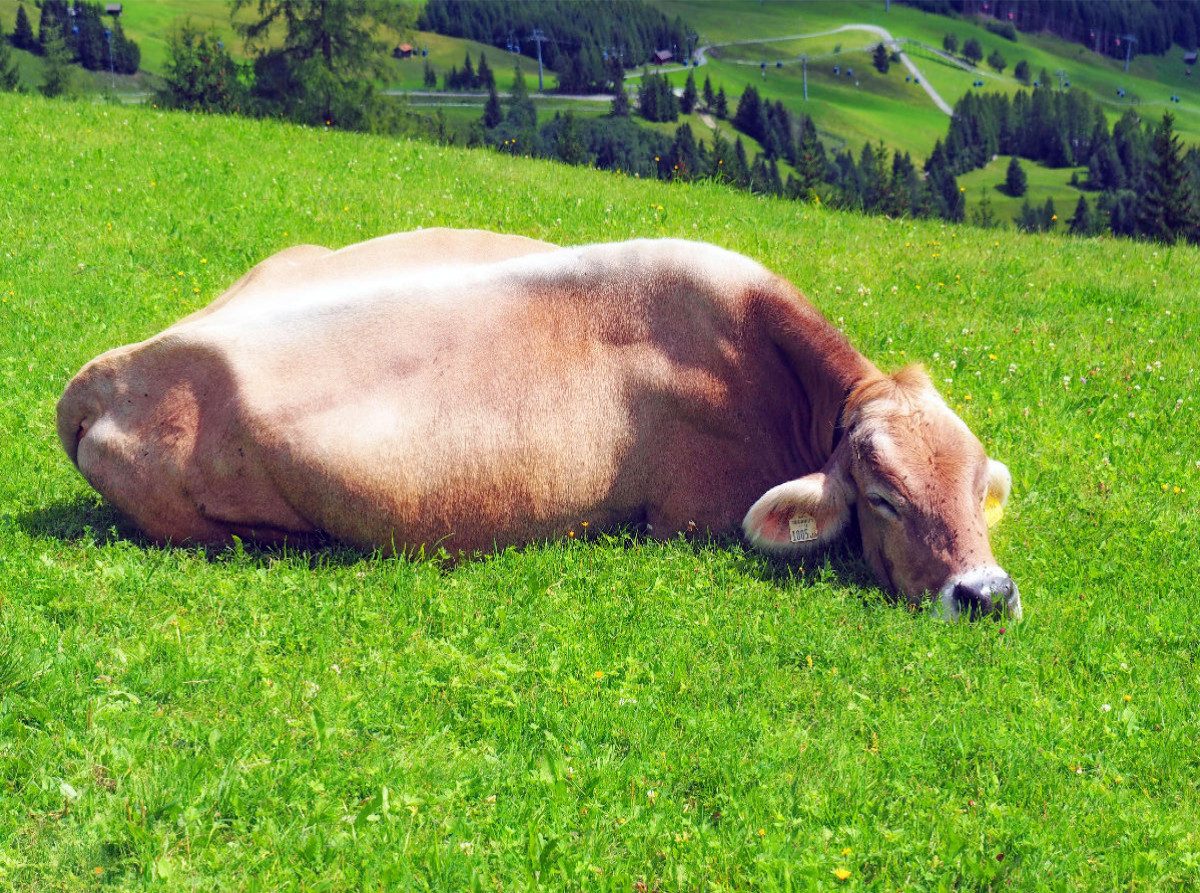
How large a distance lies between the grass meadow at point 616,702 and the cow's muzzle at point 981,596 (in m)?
0.13

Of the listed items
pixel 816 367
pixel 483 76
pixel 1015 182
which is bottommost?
pixel 1015 182

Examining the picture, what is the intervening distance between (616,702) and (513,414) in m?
2.69

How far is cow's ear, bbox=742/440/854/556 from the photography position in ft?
23.7

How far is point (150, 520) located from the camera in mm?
7723

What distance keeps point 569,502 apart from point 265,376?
90.4 inches

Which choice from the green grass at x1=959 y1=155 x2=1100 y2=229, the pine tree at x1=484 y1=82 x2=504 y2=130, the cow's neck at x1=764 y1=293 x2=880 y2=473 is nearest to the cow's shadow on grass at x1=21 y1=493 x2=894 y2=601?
the cow's neck at x1=764 y1=293 x2=880 y2=473

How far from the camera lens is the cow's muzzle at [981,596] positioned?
21.2ft

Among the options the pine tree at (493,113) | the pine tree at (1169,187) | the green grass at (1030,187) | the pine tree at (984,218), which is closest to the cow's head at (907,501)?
the pine tree at (984,218)

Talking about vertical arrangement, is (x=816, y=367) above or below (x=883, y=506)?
above

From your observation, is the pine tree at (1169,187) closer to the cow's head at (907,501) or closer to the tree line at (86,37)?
the cow's head at (907,501)

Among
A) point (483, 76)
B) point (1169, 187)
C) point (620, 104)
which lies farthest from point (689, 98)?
point (1169, 187)

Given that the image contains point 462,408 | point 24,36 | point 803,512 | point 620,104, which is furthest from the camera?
→ point 620,104

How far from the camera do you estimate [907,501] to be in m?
6.88

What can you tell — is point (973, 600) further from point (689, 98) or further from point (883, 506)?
point (689, 98)
